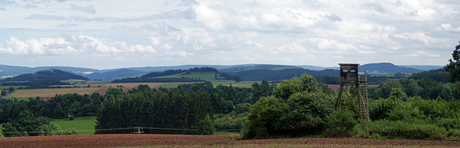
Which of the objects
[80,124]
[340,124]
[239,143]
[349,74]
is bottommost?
[80,124]

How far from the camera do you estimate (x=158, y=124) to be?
306 feet

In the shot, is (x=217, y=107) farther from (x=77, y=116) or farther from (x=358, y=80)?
(x=358, y=80)

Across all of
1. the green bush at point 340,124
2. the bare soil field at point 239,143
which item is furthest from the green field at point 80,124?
the green bush at point 340,124

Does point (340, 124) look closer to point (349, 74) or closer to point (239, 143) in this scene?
point (349, 74)

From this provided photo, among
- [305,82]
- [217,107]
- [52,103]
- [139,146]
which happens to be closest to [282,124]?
[305,82]

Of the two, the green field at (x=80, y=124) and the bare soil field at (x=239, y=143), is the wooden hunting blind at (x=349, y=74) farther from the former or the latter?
the green field at (x=80, y=124)

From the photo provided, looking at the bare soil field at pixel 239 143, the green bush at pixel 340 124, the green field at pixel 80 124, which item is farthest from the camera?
the green field at pixel 80 124

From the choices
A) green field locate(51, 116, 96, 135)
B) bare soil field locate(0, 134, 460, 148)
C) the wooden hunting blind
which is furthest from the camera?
green field locate(51, 116, 96, 135)

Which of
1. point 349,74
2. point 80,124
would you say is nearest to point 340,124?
point 349,74

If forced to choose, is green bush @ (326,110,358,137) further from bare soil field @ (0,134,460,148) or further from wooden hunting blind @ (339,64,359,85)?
wooden hunting blind @ (339,64,359,85)

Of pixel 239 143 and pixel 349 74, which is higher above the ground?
pixel 349 74

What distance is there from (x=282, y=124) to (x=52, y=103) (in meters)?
111

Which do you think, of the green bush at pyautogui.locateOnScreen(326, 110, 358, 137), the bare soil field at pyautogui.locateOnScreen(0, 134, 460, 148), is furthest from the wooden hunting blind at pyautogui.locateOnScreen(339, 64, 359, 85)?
the bare soil field at pyautogui.locateOnScreen(0, 134, 460, 148)

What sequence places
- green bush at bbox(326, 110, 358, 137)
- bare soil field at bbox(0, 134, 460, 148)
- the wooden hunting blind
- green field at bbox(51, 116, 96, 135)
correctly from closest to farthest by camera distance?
bare soil field at bbox(0, 134, 460, 148), green bush at bbox(326, 110, 358, 137), the wooden hunting blind, green field at bbox(51, 116, 96, 135)
